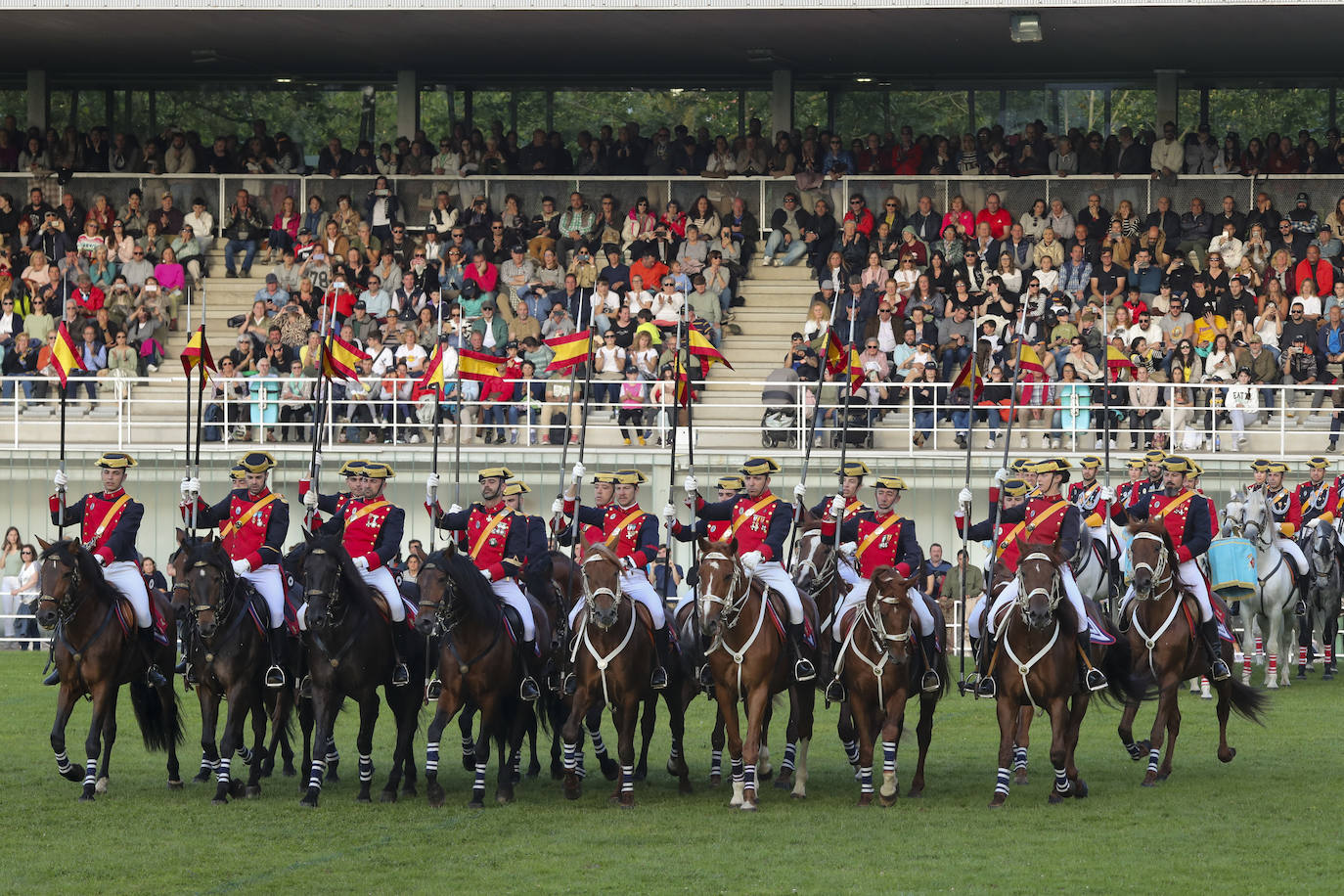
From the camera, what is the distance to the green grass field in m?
12.2

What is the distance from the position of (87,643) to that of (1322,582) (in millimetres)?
14503

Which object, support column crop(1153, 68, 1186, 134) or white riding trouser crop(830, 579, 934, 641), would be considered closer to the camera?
white riding trouser crop(830, 579, 934, 641)

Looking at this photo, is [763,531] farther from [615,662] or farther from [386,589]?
[386,589]

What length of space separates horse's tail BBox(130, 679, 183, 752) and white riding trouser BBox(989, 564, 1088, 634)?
6772mm

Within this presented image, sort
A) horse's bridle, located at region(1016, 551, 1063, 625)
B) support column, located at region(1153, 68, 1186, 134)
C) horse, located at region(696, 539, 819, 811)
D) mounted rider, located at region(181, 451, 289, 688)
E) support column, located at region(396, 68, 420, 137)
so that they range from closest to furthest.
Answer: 1. horse's bridle, located at region(1016, 551, 1063, 625)
2. horse, located at region(696, 539, 819, 811)
3. mounted rider, located at region(181, 451, 289, 688)
4. support column, located at region(1153, 68, 1186, 134)
5. support column, located at region(396, 68, 420, 137)

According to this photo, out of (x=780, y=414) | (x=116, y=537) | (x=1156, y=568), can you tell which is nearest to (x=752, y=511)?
(x=1156, y=568)

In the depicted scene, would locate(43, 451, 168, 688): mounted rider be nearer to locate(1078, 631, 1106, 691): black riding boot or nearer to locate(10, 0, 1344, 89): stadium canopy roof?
locate(1078, 631, 1106, 691): black riding boot

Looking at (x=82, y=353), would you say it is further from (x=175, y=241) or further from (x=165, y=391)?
(x=175, y=241)

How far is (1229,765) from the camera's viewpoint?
55.5 ft

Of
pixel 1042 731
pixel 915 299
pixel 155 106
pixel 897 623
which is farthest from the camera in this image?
pixel 155 106

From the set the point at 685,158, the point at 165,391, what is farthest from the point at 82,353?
the point at 685,158

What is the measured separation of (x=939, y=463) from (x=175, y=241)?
46.2ft

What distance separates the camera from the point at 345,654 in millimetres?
15227

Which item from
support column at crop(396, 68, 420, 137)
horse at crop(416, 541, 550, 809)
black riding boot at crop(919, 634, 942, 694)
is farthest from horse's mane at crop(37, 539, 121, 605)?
support column at crop(396, 68, 420, 137)
